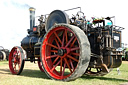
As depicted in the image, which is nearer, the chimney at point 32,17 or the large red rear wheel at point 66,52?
the large red rear wheel at point 66,52

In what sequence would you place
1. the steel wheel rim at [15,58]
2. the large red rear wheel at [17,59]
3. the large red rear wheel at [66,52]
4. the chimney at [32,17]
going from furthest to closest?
1. the chimney at [32,17]
2. the steel wheel rim at [15,58]
3. the large red rear wheel at [17,59]
4. the large red rear wheel at [66,52]

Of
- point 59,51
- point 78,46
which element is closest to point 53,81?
point 59,51

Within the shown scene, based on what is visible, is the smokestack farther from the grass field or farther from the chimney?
the grass field

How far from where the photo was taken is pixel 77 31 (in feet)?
21.7

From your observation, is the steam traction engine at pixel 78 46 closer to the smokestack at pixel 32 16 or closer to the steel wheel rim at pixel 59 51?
the steel wheel rim at pixel 59 51

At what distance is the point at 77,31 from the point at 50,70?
2106 mm

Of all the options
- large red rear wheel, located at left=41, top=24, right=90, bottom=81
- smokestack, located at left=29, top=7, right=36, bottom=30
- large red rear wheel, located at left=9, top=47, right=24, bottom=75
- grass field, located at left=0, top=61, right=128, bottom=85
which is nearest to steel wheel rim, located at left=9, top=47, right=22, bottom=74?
large red rear wheel, located at left=9, top=47, right=24, bottom=75

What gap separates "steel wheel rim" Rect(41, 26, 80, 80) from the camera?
23.4ft

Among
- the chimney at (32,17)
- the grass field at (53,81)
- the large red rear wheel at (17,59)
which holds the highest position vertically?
the chimney at (32,17)

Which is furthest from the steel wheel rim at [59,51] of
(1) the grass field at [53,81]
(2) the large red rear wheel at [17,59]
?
(2) the large red rear wheel at [17,59]

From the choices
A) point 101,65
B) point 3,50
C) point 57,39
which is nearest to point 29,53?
point 57,39

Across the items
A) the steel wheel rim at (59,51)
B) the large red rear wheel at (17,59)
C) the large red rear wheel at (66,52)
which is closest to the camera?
the large red rear wheel at (66,52)

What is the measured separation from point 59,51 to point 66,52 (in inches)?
11.3

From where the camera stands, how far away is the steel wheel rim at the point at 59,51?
7133 mm
